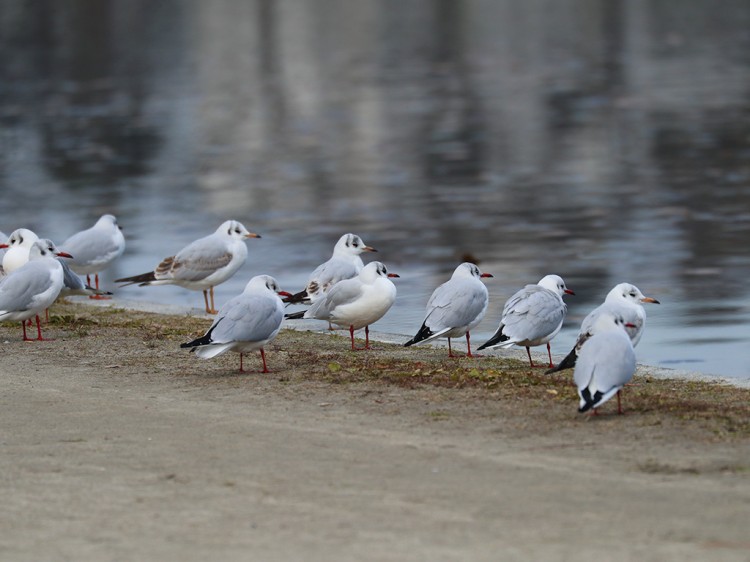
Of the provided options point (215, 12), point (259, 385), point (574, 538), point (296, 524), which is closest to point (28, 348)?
point (259, 385)

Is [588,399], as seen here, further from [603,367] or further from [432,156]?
[432,156]

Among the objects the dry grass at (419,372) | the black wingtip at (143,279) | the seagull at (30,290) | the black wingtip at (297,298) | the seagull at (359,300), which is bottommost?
the dry grass at (419,372)

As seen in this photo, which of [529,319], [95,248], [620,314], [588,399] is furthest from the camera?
[95,248]

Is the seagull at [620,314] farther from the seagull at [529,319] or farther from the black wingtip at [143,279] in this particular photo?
the black wingtip at [143,279]

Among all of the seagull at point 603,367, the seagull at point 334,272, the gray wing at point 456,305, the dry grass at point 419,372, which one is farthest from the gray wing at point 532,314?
the seagull at point 334,272

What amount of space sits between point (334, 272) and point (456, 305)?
6.32ft

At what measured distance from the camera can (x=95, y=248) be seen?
1374cm

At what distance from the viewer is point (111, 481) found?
6723 millimetres

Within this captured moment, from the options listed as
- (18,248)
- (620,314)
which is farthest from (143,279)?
(620,314)

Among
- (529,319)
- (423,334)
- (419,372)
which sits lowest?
(419,372)

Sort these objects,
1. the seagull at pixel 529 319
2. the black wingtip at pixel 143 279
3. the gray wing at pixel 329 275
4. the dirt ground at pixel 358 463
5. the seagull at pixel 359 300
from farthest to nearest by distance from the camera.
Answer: the black wingtip at pixel 143 279 < the gray wing at pixel 329 275 < the seagull at pixel 359 300 < the seagull at pixel 529 319 < the dirt ground at pixel 358 463

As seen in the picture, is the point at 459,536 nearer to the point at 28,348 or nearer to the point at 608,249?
the point at 28,348

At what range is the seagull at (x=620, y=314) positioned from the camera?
853 cm

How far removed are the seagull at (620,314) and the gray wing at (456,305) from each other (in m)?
0.95
